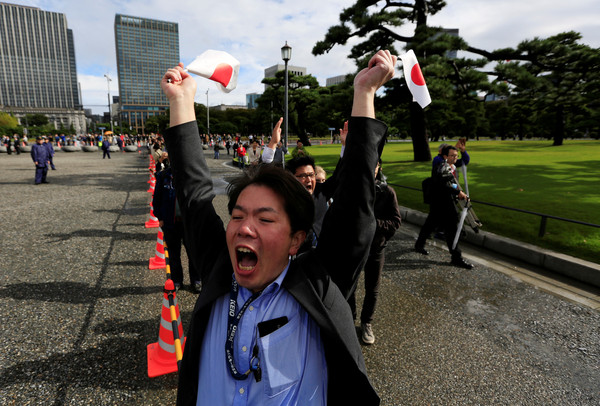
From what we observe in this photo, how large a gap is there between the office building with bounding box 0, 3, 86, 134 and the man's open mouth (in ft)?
556

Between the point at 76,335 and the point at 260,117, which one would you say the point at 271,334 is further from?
the point at 260,117

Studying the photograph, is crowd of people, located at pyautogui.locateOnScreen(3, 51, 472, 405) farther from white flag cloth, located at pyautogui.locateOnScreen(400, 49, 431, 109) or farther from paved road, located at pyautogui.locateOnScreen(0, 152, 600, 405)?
paved road, located at pyautogui.locateOnScreen(0, 152, 600, 405)

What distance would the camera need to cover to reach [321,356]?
43.3 inches

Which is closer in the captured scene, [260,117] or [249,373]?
[249,373]

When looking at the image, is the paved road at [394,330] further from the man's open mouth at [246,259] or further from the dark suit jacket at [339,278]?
the man's open mouth at [246,259]

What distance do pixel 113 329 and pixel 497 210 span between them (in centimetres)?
802

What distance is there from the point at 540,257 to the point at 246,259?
6078mm

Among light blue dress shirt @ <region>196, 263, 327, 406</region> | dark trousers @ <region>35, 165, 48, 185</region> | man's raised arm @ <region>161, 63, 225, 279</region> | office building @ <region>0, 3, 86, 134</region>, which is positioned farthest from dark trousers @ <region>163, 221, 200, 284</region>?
office building @ <region>0, 3, 86, 134</region>

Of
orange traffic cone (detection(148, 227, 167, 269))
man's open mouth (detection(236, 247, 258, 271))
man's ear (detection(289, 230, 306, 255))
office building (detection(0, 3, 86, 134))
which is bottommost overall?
orange traffic cone (detection(148, 227, 167, 269))

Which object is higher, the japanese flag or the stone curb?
the japanese flag

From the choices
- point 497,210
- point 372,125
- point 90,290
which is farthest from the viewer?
point 497,210

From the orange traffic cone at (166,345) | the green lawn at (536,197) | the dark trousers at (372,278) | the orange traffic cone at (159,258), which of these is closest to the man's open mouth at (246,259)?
the orange traffic cone at (166,345)

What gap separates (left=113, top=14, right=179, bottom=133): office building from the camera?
139750 mm

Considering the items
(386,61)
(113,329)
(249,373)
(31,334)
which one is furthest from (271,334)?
(31,334)
